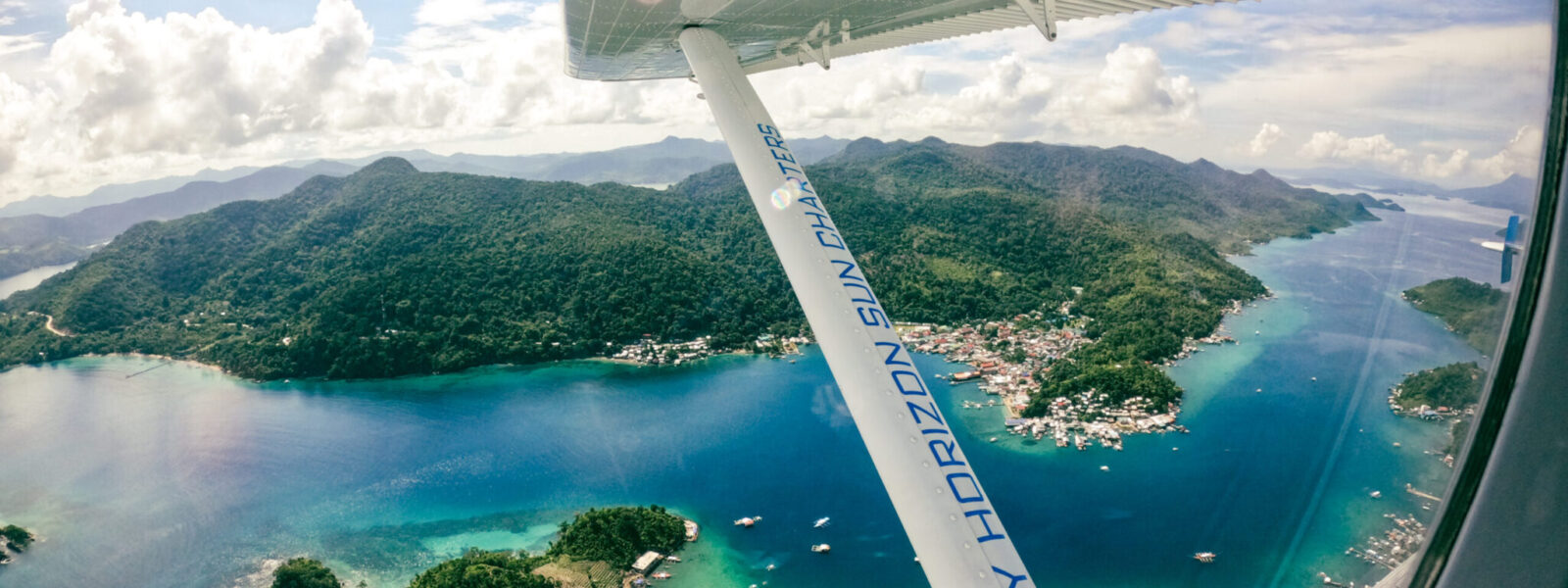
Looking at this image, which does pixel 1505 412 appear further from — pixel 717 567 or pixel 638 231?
pixel 638 231

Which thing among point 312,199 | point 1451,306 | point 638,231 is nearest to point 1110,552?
point 1451,306

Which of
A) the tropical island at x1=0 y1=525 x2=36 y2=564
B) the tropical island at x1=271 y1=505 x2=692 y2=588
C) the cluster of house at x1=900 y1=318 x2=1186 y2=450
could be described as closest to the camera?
the tropical island at x1=271 y1=505 x2=692 y2=588

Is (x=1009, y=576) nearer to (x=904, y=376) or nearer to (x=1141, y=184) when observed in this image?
(x=904, y=376)

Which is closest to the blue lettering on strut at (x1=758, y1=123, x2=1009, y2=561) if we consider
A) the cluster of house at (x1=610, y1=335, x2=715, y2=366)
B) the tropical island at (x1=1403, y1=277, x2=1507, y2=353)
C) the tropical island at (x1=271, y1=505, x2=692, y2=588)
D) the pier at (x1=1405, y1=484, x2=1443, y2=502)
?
the pier at (x1=1405, y1=484, x2=1443, y2=502)

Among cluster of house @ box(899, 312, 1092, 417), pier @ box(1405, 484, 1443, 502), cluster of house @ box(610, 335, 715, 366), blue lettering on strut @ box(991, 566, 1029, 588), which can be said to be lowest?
cluster of house @ box(899, 312, 1092, 417)

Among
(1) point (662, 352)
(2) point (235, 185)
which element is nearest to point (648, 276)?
(1) point (662, 352)

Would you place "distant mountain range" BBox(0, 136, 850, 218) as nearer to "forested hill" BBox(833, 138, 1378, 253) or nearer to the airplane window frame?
"forested hill" BBox(833, 138, 1378, 253)

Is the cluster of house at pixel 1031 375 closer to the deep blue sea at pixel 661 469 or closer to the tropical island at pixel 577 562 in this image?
the deep blue sea at pixel 661 469
